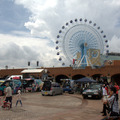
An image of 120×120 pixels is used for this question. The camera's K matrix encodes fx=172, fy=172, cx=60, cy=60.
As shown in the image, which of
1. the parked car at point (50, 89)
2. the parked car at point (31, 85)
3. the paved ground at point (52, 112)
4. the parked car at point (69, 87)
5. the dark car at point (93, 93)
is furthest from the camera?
the parked car at point (31, 85)

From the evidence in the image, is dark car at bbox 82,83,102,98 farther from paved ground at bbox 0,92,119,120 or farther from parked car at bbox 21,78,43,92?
parked car at bbox 21,78,43,92

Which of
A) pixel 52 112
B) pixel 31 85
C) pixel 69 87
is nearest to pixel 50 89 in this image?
pixel 69 87

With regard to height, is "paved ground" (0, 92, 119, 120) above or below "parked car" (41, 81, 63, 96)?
below

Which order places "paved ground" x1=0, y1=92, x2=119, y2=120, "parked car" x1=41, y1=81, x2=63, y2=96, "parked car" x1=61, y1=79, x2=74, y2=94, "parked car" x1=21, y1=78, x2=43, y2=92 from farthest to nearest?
"parked car" x1=21, y1=78, x2=43, y2=92
"parked car" x1=61, y1=79, x2=74, y2=94
"parked car" x1=41, y1=81, x2=63, y2=96
"paved ground" x1=0, y1=92, x2=119, y2=120

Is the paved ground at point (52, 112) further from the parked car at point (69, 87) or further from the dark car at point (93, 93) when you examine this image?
the parked car at point (69, 87)

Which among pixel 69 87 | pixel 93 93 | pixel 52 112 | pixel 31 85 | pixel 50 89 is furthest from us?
pixel 31 85

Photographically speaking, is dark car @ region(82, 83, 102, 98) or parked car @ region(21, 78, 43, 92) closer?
dark car @ region(82, 83, 102, 98)

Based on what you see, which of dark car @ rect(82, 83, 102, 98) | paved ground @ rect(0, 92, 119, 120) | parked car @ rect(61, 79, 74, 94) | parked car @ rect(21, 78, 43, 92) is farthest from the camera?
parked car @ rect(21, 78, 43, 92)

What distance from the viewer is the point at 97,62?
47.6 metres

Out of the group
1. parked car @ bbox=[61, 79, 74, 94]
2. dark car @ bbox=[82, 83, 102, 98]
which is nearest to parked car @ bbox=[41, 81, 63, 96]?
parked car @ bbox=[61, 79, 74, 94]

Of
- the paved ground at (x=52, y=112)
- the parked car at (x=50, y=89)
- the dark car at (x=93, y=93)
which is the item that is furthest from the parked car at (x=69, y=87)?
the paved ground at (x=52, y=112)

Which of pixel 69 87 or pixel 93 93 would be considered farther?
pixel 69 87

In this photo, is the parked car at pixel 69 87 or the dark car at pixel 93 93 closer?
the dark car at pixel 93 93

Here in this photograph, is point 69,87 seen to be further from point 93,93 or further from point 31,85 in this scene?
point 93,93
